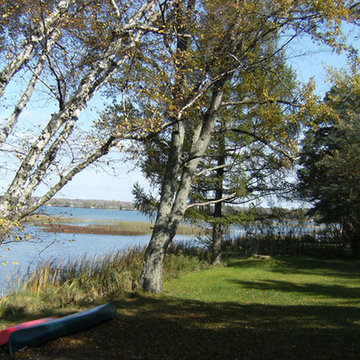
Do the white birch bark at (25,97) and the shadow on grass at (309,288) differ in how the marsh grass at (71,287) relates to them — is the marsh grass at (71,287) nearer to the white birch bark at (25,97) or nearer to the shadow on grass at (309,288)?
the shadow on grass at (309,288)

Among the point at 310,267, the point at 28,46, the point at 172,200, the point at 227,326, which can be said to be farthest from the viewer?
the point at 310,267

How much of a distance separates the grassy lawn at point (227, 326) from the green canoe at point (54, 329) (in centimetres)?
11

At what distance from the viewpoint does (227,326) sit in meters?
6.42

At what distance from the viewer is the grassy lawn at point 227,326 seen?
16.6 feet

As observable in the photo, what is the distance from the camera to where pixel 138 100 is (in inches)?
331

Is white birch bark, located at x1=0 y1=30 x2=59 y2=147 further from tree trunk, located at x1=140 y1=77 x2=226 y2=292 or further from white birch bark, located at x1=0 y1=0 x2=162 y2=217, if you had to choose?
tree trunk, located at x1=140 y1=77 x2=226 y2=292

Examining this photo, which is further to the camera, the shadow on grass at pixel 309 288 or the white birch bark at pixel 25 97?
the shadow on grass at pixel 309 288

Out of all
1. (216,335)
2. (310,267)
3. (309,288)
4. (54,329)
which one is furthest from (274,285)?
(54,329)

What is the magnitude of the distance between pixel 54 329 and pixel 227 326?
281 centimetres

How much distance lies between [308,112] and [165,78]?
4.52 metres

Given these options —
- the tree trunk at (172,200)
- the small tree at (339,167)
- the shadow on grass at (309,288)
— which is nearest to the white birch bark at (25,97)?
the tree trunk at (172,200)

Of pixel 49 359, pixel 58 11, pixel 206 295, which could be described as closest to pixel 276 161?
pixel 206 295

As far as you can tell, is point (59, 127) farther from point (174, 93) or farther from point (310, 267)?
point (310, 267)

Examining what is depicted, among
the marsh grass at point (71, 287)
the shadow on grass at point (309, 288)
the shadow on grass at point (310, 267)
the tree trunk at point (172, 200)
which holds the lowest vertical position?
the marsh grass at point (71, 287)
